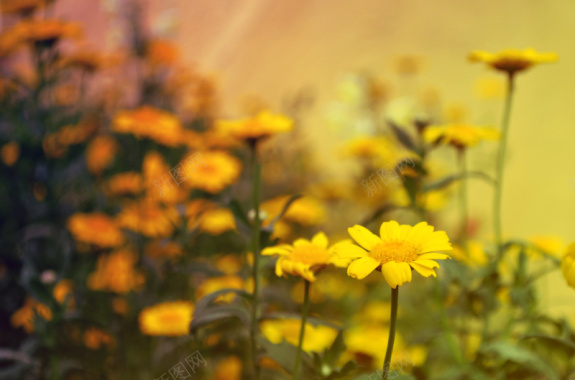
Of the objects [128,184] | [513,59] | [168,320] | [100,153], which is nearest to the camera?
[513,59]

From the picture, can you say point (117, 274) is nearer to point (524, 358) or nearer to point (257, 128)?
point (257, 128)

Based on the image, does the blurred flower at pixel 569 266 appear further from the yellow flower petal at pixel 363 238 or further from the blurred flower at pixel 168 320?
the blurred flower at pixel 168 320

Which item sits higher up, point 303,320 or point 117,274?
point 303,320

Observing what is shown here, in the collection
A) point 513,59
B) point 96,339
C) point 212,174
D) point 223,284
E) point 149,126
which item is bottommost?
point 96,339

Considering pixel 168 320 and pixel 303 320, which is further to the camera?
pixel 168 320

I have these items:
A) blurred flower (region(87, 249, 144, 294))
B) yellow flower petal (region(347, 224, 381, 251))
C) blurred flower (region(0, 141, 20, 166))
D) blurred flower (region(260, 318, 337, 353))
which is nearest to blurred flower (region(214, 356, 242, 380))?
blurred flower (region(260, 318, 337, 353))

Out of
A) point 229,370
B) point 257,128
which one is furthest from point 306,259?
point 229,370

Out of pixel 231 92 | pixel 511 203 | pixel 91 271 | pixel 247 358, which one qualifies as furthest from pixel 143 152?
pixel 511 203
